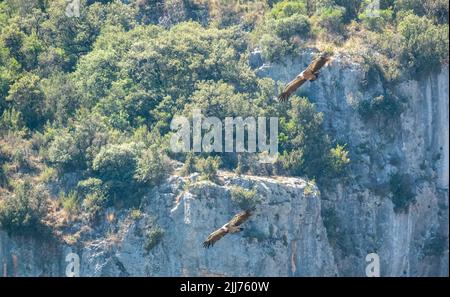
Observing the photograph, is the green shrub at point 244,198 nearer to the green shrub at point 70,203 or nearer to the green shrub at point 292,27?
the green shrub at point 70,203

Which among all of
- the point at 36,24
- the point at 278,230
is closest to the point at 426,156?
the point at 278,230

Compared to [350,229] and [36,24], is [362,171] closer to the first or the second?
[350,229]

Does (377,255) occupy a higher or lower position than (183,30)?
lower

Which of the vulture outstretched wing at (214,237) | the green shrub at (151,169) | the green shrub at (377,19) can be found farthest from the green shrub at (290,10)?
the vulture outstretched wing at (214,237)

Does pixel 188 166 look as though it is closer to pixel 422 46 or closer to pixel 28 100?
pixel 28 100

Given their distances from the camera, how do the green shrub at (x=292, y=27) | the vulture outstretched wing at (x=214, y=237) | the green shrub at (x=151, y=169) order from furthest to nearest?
the green shrub at (x=292, y=27) < the green shrub at (x=151, y=169) < the vulture outstretched wing at (x=214, y=237)

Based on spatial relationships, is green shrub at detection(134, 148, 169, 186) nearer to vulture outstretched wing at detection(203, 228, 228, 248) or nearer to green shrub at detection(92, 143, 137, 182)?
green shrub at detection(92, 143, 137, 182)

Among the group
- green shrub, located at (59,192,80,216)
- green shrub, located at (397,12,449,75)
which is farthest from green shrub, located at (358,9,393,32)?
green shrub, located at (59,192,80,216)
